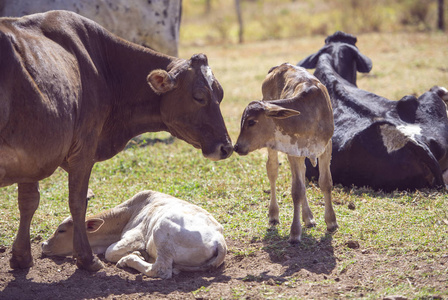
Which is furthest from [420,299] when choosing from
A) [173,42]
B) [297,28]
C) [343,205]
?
[297,28]

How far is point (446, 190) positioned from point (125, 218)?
148 inches

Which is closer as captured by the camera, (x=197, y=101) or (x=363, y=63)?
(x=197, y=101)

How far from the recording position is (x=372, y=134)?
24.4 feet

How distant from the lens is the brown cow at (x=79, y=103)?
4645 millimetres

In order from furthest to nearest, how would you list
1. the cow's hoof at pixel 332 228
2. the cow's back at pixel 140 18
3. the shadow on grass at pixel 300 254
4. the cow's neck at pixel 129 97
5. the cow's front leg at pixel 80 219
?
the cow's back at pixel 140 18 < the cow's hoof at pixel 332 228 < the cow's neck at pixel 129 97 < the cow's front leg at pixel 80 219 < the shadow on grass at pixel 300 254

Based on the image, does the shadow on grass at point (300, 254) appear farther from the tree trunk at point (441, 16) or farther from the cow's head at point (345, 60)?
the tree trunk at point (441, 16)

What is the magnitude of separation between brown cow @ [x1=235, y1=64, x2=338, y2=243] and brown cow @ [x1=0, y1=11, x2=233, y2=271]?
1.02ft

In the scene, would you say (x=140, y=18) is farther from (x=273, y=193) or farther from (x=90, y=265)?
(x=90, y=265)

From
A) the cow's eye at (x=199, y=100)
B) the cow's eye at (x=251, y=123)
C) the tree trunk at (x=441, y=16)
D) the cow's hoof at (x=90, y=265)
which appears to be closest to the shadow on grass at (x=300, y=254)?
the cow's eye at (x=251, y=123)

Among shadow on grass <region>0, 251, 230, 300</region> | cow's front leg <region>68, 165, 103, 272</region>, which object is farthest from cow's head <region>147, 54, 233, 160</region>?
shadow on grass <region>0, 251, 230, 300</region>

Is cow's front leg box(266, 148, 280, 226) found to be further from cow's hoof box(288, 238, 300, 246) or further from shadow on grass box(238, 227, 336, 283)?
cow's hoof box(288, 238, 300, 246)

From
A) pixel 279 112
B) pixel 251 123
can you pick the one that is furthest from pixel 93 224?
pixel 279 112

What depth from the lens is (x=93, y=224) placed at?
19.6ft

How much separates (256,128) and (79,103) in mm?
1641
